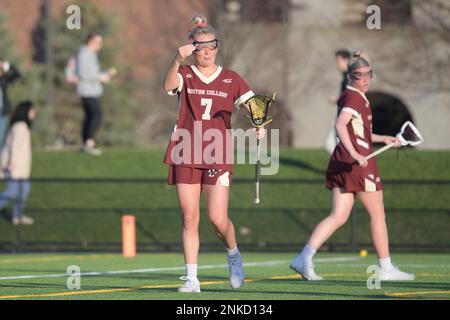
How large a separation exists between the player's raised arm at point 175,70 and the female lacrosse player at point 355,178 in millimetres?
2198

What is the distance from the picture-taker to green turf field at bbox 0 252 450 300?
11.0m

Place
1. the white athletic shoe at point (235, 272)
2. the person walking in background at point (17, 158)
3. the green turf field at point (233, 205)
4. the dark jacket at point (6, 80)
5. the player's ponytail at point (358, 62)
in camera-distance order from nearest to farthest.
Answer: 1. the white athletic shoe at point (235, 272)
2. the player's ponytail at point (358, 62)
3. the person walking in background at point (17, 158)
4. the green turf field at point (233, 205)
5. the dark jacket at point (6, 80)

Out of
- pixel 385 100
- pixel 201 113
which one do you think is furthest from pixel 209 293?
pixel 385 100

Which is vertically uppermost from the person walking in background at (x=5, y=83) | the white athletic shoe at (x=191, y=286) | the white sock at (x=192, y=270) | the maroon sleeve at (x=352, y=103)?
the person walking in background at (x=5, y=83)

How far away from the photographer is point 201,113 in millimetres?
11070

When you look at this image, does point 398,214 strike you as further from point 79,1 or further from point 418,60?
point 79,1

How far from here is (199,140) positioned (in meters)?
11.0

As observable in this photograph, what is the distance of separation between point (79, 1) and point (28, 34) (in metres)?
1.95

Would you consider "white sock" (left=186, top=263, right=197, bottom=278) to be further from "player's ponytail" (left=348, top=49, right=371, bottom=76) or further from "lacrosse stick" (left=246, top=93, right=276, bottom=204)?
"player's ponytail" (left=348, top=49, right=371, bottom=76)

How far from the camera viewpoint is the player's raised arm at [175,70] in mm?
10531

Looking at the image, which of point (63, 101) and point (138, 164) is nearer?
point (138, 164)

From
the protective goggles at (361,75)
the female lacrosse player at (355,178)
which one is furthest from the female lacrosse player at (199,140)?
the protective goggles at (361,75)

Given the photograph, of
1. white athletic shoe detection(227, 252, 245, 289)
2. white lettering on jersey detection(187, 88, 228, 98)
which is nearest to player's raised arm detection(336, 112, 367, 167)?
white athletic shoe detection(227, 252, 245, 289)

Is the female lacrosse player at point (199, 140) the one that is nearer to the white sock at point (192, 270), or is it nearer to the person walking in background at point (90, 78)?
the white sock at point (192, 270)
